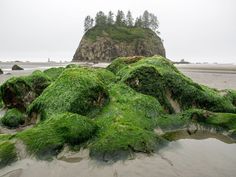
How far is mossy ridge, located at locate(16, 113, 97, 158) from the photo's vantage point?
6031 mm

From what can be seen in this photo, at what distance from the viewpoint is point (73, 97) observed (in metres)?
8.02

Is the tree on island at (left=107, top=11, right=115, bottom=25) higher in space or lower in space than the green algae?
higher

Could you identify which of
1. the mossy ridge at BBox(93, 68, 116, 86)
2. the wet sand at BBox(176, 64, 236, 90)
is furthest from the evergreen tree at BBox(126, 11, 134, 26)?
the mossy ridge at BBox(93, 68, 116, 86)

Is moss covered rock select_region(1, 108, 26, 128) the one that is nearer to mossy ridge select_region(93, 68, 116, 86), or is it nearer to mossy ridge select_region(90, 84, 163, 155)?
mossy ridge select_region(90, 84, 163, 155)

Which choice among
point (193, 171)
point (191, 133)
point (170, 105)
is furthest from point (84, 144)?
point (170, 105)

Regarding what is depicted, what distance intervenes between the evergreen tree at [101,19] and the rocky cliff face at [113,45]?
327 inches

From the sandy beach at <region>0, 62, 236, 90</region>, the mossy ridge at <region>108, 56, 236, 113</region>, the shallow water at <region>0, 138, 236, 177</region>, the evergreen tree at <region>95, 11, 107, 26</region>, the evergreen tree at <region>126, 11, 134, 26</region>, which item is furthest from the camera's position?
the evergreen tree at <region>126, 11, 134, 26</region>

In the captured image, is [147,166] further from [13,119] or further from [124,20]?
[124,20]

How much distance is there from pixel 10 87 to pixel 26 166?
5.17 metres

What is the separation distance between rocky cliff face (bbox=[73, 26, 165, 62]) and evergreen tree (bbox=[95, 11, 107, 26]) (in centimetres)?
831

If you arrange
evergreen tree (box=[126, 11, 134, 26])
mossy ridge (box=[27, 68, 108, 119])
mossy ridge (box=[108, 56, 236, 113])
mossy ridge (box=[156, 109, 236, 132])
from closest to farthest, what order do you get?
mossy ridge (box=[156, 109, 236, 132])
mossy ridge (box=[27, 68, 108, 119])
mossy ridge (box=[108, 56, 236, 113])
evergreen tree (box=[126, 11, 134, 26])

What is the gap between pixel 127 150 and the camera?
230 inches

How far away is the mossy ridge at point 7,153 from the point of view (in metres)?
5.58

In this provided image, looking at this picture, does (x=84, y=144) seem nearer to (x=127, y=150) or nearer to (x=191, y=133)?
(x=127, y=150)
